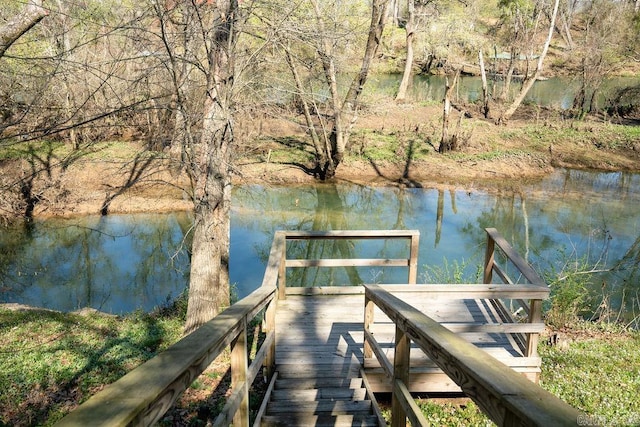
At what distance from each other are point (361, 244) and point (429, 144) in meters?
9.18

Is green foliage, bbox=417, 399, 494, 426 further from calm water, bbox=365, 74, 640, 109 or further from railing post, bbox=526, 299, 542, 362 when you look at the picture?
calm water, bbox=365, 74, 640, 109

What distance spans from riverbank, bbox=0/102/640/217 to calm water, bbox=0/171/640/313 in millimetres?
807

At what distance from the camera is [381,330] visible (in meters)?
5.36

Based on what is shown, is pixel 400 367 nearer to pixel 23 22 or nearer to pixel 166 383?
pixel 166 383

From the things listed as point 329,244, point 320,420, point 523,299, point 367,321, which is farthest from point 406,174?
point 320,420

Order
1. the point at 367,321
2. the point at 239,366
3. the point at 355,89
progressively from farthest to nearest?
1. the point at 355,89
2. the point at 367,321
3. the point at 239,366

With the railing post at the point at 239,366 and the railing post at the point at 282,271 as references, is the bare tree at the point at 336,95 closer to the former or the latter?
the railing post at the point at 282,271

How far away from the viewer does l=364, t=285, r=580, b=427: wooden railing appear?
126cm

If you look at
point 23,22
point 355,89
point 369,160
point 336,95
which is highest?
point 355,89

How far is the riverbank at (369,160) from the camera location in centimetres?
1541

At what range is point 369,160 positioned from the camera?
19094 millimetres

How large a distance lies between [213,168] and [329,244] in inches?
278

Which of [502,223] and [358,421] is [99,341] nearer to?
[358,421]

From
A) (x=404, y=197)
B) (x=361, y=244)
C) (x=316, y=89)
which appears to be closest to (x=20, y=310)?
(x=361, y=244)
